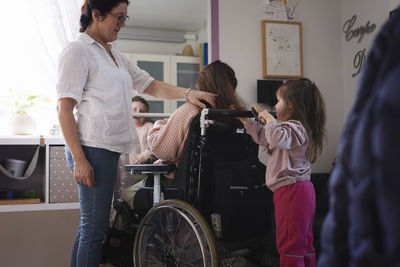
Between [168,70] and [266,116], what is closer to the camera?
[266,116]

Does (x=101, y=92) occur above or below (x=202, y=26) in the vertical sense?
below

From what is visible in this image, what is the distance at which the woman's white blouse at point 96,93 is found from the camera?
1305 millimetres

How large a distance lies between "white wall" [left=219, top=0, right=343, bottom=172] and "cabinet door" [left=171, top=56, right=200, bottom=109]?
1.24m

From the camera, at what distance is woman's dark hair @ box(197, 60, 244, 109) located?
1.69 metres

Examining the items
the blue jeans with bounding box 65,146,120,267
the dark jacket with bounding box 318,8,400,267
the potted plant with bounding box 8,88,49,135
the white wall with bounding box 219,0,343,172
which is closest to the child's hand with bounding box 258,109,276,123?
the blue jeans with bounding box 65,146,120,267

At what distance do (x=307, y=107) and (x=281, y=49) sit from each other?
1.47 metres

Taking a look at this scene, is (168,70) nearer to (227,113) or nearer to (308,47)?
(308,47)

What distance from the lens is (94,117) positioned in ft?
4.42

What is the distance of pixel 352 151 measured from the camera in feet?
1.23

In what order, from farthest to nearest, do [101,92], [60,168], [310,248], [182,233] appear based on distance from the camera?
[60,168] < [310,248] < [182,233] < [101,92]

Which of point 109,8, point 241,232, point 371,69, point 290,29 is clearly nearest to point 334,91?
point 290,29

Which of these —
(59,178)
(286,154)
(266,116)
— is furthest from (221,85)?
(59,178)

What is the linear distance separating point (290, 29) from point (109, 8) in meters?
2.10

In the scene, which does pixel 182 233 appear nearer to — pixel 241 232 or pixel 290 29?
pixel 241 232
